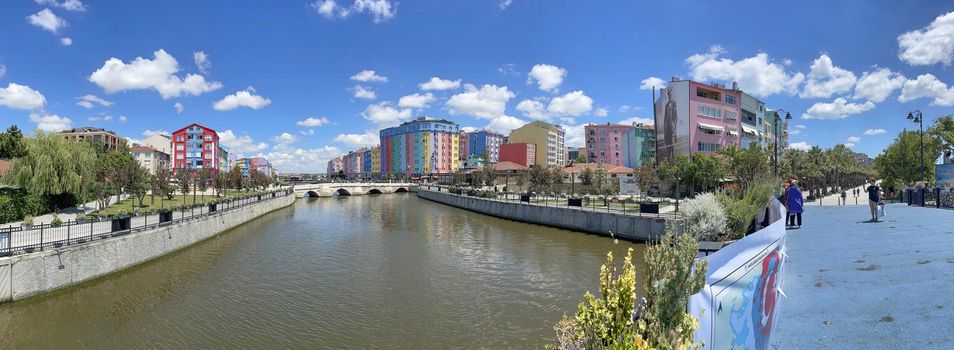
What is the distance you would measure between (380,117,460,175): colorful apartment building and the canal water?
389ft

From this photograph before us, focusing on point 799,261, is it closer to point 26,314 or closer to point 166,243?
point 26,314

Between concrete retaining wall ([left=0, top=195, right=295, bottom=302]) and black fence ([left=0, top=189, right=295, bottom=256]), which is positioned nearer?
concrete retaining wall ([left=0, top=195, right=295, bottom=302])

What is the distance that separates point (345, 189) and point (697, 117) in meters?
74.4

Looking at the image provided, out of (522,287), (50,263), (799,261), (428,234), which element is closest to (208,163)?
(428,234)

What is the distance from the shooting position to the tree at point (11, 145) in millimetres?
31148

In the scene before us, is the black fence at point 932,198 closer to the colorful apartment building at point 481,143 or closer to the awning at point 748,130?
the awning at point 748,130

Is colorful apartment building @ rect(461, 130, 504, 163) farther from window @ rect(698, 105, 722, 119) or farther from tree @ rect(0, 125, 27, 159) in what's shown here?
tree @ rect(0, 125, 27, 159)

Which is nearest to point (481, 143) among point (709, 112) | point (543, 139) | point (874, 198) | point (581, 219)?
point (543, 139)

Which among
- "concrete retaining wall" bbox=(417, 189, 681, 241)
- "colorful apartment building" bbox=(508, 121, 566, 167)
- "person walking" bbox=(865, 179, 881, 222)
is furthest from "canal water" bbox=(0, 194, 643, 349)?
"colorful apartment building" bbox=(508, 121, 566, 167)

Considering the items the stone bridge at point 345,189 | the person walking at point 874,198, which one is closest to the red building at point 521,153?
the stone bridge at point 345,189

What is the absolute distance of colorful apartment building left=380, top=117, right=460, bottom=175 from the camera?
150m

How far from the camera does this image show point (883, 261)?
7.95 m

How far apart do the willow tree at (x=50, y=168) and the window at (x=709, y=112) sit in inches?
2716

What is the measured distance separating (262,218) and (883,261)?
51605 millimetres
